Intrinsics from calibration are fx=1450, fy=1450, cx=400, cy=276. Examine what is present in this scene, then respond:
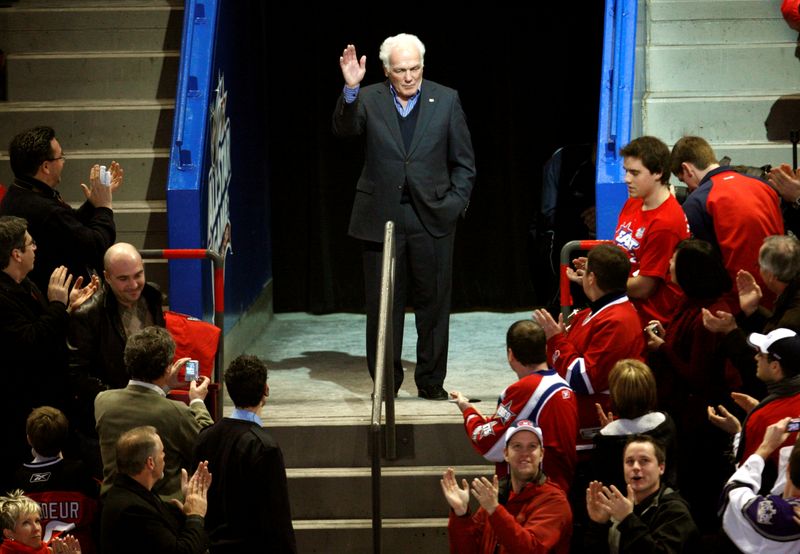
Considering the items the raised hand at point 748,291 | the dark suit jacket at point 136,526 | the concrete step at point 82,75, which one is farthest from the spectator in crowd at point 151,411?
the concrete step at point 82,75

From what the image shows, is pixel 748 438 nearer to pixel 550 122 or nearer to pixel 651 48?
pixel 651 48

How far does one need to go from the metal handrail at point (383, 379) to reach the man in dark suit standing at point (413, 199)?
31cm

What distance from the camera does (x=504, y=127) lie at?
1053 centimetres

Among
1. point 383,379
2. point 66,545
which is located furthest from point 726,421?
point 66,545

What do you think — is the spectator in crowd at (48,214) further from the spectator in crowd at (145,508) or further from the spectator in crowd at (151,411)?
the spectator in crowd at (145,508)

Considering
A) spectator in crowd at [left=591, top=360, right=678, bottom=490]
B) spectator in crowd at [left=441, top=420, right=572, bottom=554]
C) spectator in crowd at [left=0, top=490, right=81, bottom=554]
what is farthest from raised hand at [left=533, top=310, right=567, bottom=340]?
spectator in crowd at [left=0, top=490, right=81, bottom=554]

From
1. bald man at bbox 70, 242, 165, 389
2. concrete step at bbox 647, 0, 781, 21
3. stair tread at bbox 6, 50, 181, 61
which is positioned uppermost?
concrete step at bbox 647, 0, 781, 21

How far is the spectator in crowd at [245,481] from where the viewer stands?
541 centimetres

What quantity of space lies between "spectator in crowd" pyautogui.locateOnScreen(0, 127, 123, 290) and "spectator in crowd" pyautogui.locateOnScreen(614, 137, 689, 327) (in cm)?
246

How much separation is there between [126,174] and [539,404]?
363 cm

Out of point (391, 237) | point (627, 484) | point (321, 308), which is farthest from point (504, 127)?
point (627, 484)

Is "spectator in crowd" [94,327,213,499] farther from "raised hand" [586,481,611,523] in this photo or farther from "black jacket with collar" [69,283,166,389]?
"raised hand" [586,481,611,523]

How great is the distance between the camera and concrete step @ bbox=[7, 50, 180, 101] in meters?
8.98

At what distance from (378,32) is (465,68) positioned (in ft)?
2.23
